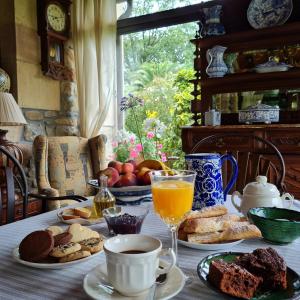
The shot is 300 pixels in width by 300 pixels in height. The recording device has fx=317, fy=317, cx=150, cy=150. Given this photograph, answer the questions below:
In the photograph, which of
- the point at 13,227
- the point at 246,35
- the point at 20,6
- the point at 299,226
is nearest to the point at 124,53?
the point at 20,6

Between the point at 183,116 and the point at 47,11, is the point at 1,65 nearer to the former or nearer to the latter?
the point at 47,11

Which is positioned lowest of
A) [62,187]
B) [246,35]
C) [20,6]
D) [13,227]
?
[62,187]

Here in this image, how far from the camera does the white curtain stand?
3.08 m

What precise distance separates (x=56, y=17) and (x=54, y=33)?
0.60 ft

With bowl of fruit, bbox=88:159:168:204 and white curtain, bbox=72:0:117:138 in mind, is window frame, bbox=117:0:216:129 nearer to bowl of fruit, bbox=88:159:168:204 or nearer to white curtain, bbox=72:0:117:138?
white curtain, bbox=72:0:117:138

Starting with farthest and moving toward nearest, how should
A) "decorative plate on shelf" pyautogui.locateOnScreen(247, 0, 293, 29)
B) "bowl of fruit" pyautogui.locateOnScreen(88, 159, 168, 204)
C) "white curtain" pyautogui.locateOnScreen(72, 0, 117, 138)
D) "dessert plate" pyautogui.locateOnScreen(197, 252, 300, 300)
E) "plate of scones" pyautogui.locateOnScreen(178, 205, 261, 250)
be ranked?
"white curtain" pyautogui.locateOnScreen(72, 0, 117, 138)
"decorative plate on shelf" pyautogui.locateOnScreen(247, 0, 293, 29)
"bowl of fruit" pyautogui.locateOnScreen(88, 159, 168, 204)
"plate of scones" pyautogui.locateOnScreen(178, 205, 261, 250)
"dessert plate" pyautogui.locateOnScreen(197, 252, 300, 300)

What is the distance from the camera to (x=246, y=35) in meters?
2.47

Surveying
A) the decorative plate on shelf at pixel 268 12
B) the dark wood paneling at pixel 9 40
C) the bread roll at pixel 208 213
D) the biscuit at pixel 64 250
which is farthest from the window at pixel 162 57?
the biscuit at pixel 64 250

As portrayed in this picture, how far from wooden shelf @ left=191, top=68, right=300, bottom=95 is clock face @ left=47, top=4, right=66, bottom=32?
1.42 m

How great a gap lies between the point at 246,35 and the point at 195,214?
6.86 ft

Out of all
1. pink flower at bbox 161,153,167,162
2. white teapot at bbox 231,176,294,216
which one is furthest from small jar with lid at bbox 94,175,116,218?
pink flower at bbox 161,153,167,162

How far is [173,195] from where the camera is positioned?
70cm

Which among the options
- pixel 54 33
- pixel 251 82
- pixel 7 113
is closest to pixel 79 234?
pixel 7 113

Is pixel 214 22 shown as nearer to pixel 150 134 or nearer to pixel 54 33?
pixel 150 134
